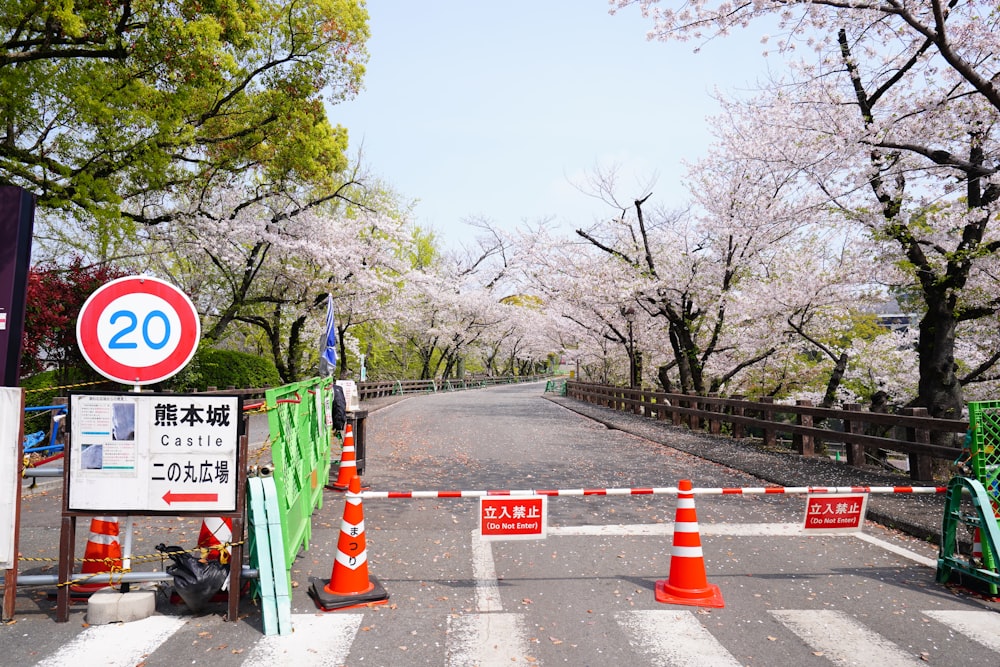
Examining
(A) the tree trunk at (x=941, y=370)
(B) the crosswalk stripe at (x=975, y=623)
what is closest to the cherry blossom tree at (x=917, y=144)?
(A) the tree trunk at (x=941, y=370)

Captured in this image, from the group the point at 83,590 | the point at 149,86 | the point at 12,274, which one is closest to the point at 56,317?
the point at 149,86

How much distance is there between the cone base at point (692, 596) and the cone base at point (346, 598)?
2055mm

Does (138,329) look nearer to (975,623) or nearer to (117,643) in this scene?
(117,643)

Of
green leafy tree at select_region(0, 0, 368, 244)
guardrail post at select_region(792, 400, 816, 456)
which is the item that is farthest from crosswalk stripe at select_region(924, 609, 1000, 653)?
green leafy tree at select_region(0, 0, 368, 244)

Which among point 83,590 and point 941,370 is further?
point 941,370

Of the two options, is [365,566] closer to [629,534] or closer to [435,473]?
[629,534]

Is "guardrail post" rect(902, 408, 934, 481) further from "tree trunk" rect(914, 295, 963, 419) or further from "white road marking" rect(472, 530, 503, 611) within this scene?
"white road marking" rect(472, 530, 503, 611)

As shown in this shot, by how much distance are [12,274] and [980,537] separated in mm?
9684

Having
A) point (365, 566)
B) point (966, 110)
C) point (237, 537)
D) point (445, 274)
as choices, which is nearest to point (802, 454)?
point (966, 110)

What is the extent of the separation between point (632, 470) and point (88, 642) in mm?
8670

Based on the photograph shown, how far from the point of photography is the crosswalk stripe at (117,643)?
3875 mm

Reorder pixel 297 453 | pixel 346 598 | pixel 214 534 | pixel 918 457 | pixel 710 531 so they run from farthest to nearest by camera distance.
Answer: pixel 918 457 → pixel 710 531 → pixel 297 453 → pixel 214 534 → pixel 346 598

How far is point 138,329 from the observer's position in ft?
15.8

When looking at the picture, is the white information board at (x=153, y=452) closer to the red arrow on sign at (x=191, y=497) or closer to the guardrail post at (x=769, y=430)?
the red arrow on sign at (x=191, y=497)
